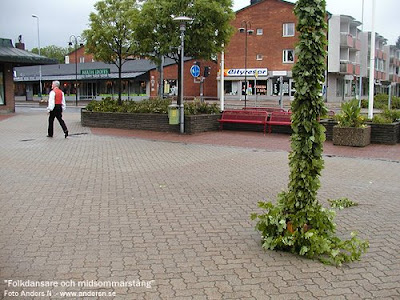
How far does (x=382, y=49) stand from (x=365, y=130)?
72.8m

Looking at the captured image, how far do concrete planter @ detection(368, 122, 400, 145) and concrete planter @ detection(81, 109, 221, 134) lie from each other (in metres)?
5.78

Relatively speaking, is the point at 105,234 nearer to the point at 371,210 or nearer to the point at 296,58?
the point at 296,58

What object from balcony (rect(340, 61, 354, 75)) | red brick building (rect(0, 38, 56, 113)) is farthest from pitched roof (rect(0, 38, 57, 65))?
balcony (rect(340, 61, 354, 75))

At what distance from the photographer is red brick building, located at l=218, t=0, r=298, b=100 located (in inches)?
2115

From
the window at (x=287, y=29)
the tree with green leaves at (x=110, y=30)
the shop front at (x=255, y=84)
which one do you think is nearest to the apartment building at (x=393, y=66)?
the window at (x=287, y=29)

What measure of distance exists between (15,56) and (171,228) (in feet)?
83.9

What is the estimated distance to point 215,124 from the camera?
1797 centimetres

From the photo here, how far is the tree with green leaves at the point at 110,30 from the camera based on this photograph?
67.6 ft

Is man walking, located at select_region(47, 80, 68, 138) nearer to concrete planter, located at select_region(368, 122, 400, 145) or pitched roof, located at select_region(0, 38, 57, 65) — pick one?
concrete planter, located at select_region(368, 122, 400, 145)

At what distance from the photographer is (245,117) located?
1772 centimetres

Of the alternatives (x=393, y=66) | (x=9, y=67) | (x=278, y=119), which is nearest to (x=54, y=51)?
(x=393, y=66)

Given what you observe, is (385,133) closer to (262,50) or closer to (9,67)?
(9,67)

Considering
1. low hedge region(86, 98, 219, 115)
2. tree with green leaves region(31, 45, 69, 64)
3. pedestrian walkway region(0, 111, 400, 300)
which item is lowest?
pedestrian walkway region(0, 111, 400, 300)

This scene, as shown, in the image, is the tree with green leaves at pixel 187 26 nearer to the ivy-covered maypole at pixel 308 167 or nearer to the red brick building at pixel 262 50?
the ivy-covered maypole at pixel 308 167
